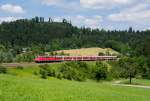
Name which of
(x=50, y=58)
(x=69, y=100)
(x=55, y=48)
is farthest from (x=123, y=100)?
(x=55, y=48)

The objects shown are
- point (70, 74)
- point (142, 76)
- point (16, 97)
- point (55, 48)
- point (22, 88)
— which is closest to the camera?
point (16, 97)

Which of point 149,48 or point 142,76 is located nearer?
point 142,76

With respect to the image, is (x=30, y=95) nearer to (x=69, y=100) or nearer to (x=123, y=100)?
(x=69, y=100)

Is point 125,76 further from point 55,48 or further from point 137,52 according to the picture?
point 55,48

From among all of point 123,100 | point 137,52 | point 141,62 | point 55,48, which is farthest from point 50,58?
point 123,100

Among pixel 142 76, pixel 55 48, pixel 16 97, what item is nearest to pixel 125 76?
pixel 142 76

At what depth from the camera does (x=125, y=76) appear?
84.0 m

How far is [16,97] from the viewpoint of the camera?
44.4 ft

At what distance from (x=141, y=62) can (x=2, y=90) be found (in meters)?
84.7

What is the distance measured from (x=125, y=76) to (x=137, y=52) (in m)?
55.8

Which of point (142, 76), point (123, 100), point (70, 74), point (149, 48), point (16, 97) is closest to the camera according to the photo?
point (16, 97)

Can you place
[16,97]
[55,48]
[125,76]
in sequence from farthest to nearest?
[55,48] < [125,76] < [16,97]

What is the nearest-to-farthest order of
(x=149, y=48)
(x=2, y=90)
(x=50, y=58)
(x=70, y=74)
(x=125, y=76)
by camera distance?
(x=2, y=90)
(x=70, y=74)
(x=125, y=76)
(x=50, y=58)
(x=149, y=48)

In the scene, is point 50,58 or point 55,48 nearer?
point 50,58
